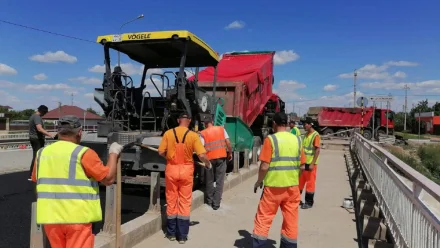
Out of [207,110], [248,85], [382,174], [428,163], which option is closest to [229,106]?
[248,85]

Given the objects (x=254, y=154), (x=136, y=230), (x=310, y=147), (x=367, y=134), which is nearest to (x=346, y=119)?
(x=367, y=134)

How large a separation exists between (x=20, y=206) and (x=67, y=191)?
418cm

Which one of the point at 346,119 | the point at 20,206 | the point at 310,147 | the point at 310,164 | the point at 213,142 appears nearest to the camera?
the point at 20,206

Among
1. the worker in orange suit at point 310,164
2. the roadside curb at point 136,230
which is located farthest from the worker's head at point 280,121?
the worker in orange suit at point 310,164

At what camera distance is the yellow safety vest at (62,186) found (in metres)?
2.55

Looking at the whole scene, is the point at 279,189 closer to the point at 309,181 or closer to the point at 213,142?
the point at 213,142

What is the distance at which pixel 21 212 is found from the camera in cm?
571

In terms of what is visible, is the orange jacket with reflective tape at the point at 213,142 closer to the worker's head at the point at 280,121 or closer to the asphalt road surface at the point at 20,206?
the asphalt road surface at the point at 20,206

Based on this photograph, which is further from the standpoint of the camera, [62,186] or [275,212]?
[275,212]

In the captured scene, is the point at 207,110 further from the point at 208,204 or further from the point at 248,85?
the point at 248,85

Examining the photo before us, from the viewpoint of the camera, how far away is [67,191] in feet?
8.42

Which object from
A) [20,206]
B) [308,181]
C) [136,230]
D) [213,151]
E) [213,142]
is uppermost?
[213,142]

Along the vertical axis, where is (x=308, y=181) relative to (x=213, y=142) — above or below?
below

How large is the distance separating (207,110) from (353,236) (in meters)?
3.73
